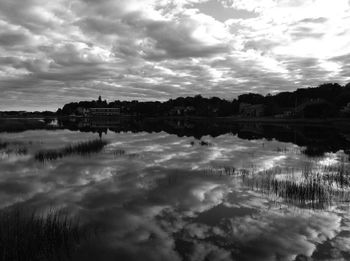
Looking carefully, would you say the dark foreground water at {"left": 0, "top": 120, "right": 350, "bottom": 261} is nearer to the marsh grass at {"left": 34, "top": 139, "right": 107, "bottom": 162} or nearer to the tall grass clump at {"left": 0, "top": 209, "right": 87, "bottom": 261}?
the tall grass clump at {"left": 0, "top": 209, "right": 87, "bottom": 261}

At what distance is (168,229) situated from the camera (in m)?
12.7

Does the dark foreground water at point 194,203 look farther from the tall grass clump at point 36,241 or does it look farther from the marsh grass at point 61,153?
the marsh grass at point 61,153

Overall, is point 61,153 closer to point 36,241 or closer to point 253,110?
point 36,241

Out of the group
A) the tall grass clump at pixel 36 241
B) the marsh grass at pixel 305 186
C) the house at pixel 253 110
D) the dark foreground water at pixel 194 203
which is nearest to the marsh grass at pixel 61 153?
the dark foreground water at pixel 194 203

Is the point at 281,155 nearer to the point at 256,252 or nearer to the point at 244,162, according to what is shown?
the point at 244,162

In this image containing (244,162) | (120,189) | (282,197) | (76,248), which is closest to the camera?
(76,248)

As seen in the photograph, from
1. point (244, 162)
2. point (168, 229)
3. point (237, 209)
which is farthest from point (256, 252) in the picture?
point (244, 162)

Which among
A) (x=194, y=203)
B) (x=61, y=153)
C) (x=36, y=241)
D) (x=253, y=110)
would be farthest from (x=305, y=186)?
(x=253, y=110)

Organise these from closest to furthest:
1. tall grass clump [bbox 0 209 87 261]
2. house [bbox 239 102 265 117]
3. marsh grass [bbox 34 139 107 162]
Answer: tall grass clump [bbox 0 209 87 261] < marsh grass [bbox 34 139 107 162] < house [bbox 239 102 265 117]

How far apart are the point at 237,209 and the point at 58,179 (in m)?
12.4

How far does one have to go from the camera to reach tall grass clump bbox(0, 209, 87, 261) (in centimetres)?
905

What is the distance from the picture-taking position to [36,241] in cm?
981

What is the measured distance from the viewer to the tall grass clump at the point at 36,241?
905 cm

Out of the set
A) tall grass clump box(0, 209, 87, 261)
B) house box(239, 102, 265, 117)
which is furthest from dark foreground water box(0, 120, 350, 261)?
house box(239, 102, 265, 117)
